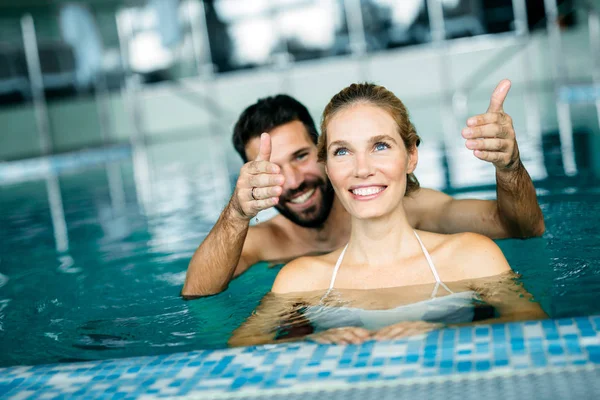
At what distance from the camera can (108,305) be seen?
12.2 ft

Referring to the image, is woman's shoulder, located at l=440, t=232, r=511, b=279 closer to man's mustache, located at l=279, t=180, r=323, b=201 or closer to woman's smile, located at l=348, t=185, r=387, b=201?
woman's smile, located at l=348, t=185, r=387, b=201

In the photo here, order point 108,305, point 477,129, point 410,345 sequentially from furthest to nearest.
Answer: point 108,305 → point 477,129 → point 410,345

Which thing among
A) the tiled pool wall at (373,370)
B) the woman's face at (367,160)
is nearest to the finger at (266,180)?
the woman's face at (367,160)

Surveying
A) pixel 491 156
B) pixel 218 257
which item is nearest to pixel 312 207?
pixel 218 257

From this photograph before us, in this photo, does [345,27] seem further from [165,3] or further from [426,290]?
[426,290]

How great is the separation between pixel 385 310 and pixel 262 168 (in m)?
0.65

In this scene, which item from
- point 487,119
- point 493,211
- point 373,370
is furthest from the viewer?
point 493,211

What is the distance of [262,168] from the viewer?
2547 mm

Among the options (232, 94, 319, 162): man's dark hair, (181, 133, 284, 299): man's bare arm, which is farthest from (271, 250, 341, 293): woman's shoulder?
(232, 94, 319, 162): man's dark hair

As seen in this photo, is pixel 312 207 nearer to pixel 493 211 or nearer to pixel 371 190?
pixel 493 211

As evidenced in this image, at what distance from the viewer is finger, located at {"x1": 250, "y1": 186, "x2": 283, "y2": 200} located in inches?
99.4

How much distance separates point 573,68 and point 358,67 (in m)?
5.81

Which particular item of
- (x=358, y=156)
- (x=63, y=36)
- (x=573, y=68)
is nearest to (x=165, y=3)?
(x=63, y=36)

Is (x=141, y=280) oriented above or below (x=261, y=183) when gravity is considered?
below
